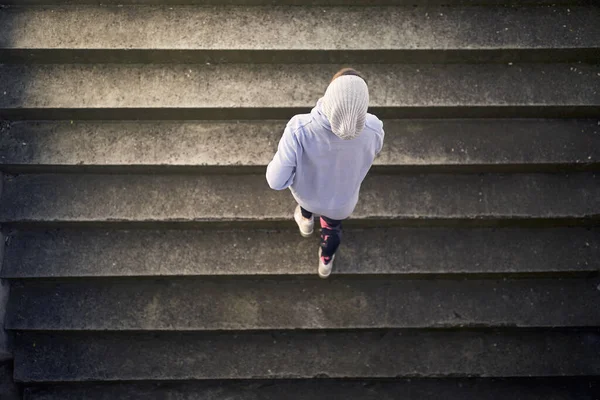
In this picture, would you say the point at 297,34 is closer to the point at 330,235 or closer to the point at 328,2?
the point at 328,2

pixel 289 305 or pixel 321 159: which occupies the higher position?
pixel 321 159

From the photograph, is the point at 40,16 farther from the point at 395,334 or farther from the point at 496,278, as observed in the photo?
the point at 496,278

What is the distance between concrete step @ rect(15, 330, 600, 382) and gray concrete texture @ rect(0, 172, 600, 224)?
94 centimetres

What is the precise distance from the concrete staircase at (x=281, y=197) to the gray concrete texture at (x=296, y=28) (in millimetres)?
15

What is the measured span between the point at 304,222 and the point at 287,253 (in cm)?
49

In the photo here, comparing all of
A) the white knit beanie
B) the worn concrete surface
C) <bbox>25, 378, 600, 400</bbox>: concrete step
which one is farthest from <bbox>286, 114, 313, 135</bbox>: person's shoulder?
the worn concrete surface

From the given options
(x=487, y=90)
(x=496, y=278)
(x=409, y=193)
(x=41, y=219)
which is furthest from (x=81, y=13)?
(x=496, y=278)

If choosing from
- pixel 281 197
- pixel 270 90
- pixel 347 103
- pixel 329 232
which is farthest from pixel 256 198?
pixel 347 103

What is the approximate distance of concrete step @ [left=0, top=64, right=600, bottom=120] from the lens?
13.0 ft

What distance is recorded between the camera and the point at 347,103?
228 centimetres

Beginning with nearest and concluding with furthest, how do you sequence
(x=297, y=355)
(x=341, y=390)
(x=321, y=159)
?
(x=321, y=159)
(x=297, y=355)
(x=341, y=390)

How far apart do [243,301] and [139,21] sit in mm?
2252

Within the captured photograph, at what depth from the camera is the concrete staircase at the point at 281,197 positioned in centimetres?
397

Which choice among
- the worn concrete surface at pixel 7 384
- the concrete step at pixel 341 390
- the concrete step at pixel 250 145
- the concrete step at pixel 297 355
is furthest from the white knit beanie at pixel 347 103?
the worn concrete surface at pixel 7 384
